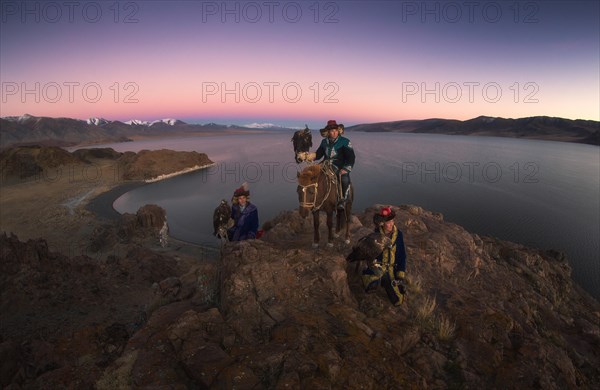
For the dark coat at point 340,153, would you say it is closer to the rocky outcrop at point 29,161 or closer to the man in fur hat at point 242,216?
the man in fur hat at point 242,216

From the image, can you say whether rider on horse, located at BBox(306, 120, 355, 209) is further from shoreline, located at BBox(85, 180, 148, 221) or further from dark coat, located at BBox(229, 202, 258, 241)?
shoreline, located at BBox(85, 180, 148, 221)

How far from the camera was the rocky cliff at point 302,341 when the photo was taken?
372cm

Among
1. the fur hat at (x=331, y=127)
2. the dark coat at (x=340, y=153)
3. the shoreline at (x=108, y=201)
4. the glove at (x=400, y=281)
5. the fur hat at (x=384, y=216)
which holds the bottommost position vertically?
the shoreline at (x=108, y=201)

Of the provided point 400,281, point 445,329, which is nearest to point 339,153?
point 400,281

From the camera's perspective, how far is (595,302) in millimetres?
13414

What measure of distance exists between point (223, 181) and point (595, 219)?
159 feet

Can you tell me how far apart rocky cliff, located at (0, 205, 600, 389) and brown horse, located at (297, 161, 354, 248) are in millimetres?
1042

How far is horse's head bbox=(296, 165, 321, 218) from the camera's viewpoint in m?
6.68

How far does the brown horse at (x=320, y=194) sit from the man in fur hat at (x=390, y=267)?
1754 millimetres

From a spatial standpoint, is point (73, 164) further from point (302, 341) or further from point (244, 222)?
point (302, 341)

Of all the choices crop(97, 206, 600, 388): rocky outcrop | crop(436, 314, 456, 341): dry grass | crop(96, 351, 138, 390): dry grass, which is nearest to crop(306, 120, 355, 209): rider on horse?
crop(97, 206, 600, 388): rocky outcrop

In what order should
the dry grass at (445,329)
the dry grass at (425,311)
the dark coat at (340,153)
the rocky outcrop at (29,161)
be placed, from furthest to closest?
the rocky outcrop at (29,161) → the dark coat at (340,153) → the dry grass at (425,311) → the dry grass at (445,329)

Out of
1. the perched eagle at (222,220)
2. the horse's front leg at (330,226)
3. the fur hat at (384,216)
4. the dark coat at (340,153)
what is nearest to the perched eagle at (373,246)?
the fur hat at (384,216)

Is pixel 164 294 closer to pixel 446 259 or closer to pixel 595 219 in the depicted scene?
pixel 446 259
